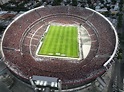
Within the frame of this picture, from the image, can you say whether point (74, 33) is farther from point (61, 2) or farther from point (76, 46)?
point (61, 2)

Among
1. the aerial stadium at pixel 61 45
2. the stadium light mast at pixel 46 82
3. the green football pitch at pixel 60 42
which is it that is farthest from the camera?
the green football pitch at pixel 60 42

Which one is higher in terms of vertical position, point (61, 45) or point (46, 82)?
point (61, 45)

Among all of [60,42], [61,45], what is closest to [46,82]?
[61,45]

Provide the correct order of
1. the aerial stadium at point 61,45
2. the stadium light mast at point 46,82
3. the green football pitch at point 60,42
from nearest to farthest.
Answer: the stadium light mast at point 46,82
the aerial stadium at point 61,45
the green football pitch at point 60,42

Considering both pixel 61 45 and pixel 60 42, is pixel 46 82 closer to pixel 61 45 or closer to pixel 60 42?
pixel 61 45

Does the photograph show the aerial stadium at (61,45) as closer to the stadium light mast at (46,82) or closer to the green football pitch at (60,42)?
the green football pitch at (60,42)

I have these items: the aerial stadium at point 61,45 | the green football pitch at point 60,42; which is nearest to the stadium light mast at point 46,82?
the aerial stadium at point 61,45

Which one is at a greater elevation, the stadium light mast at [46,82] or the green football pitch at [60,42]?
the green football pitch at [60,42]
